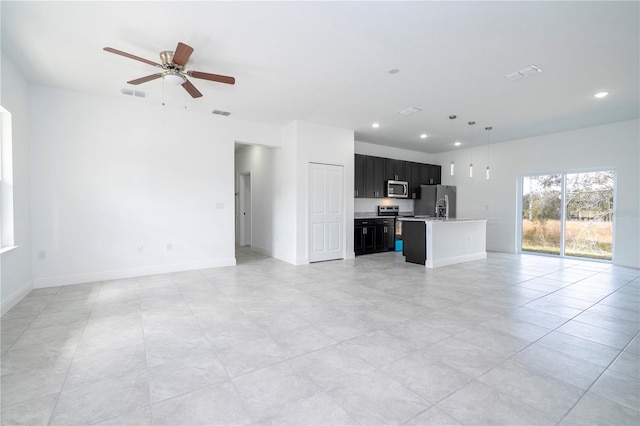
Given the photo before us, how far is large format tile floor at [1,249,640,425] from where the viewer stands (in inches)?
68.4

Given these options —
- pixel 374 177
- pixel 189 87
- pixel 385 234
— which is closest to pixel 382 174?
pixel 374 177

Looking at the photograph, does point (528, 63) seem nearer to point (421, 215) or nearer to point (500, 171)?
point (500, 171)

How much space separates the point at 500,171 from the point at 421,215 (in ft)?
7.56

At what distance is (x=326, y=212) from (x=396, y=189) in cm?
261

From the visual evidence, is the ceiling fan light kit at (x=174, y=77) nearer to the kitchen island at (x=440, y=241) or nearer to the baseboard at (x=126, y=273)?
the baseboard at (x=126, y=273)

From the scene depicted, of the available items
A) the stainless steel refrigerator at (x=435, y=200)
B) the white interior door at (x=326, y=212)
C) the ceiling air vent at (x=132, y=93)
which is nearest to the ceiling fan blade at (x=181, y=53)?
the ceiling air vent at (x=132, y=93)

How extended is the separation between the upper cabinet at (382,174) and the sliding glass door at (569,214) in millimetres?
2500

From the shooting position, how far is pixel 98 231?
462 cm

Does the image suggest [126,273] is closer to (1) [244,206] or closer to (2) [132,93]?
(2) [132,93]

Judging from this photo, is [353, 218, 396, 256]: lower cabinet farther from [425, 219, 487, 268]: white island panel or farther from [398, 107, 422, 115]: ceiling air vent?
[398, 107, 422, 115]: ceiling air vent

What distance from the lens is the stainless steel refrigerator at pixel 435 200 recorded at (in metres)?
8.48

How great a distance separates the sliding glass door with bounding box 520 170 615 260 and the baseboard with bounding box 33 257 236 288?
711cm

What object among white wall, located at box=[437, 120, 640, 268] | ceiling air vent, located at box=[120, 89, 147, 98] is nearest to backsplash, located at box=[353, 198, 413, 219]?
white wall, located at box=[437, 120, 640, 268]

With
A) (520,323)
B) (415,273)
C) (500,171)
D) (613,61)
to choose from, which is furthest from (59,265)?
(500,171)
